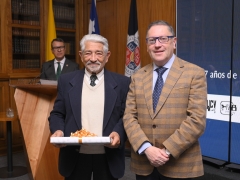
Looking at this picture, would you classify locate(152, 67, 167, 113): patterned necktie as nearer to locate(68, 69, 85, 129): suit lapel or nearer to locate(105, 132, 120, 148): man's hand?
locate(105, 132, 120, 148): man's hand

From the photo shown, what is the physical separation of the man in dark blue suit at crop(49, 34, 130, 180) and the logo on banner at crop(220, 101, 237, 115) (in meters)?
2.06

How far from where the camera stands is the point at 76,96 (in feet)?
5.62

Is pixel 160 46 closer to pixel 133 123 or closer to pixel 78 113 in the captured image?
pixel 133 123

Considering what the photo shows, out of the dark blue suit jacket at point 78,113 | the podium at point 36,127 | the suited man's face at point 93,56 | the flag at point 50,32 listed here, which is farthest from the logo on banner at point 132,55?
the suited man's face at point 93,56

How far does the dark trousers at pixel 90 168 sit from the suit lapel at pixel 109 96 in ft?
0.73

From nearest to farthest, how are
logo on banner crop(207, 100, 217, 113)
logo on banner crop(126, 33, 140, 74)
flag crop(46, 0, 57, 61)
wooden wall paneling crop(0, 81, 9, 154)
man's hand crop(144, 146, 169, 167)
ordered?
man's hand crop(144, 146, 169, 167) < logo on banner crop(207, 100, 217, 113) < logo on banner crop(126, 33, 140, 74) < wooden wall paneling crop(0, 81, 9, 154) < flag crop(46, 0, 57, 61)

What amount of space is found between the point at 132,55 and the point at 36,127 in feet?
6.36

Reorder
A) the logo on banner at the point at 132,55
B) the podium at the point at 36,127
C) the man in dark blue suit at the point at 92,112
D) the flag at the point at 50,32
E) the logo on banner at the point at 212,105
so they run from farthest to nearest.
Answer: the flag at the point at 50,32 < the logo on banner at the point at 132,55 < the logo on banner at the point at 212,105 < the podium at the point at 36,127 < the man in dark blue suit at the point at 92,112

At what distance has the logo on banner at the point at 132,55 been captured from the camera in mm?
4301

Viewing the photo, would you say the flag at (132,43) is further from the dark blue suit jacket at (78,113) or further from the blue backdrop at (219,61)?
the dark blue suit jacket at (78,113)

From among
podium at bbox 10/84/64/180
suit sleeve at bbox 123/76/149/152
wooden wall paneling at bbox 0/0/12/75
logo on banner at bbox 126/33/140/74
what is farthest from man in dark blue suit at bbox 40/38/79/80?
suit sleeve at bbox 123/76/149/152

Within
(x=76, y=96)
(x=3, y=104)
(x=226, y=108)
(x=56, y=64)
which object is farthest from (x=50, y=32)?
(x=76, y=96)

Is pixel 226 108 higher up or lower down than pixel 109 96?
lower down

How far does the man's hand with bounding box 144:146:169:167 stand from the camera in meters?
1.46
